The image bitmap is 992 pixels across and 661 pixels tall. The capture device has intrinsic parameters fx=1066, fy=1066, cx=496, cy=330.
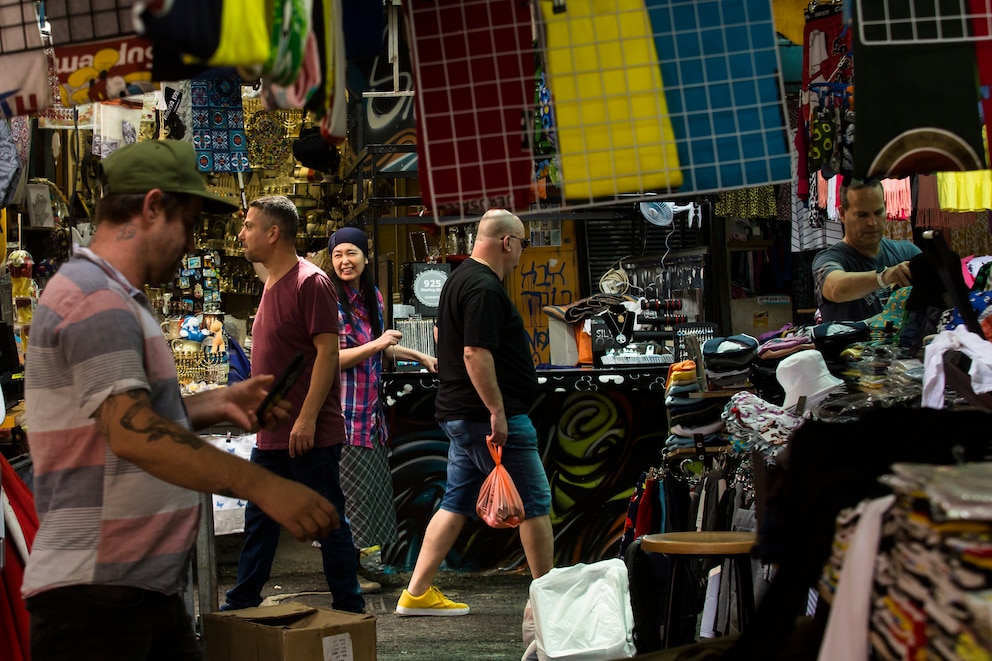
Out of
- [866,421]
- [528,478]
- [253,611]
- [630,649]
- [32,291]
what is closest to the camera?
[866,421]

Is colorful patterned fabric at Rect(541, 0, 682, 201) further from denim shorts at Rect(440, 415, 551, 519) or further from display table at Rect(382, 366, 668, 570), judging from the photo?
display table at Rect(382, 366, 668, 570)

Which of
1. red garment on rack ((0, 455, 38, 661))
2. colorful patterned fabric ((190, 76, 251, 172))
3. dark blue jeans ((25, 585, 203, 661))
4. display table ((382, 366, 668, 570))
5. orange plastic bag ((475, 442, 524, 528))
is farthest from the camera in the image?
colorful patterned fabric ((190, 76, 251, 172))

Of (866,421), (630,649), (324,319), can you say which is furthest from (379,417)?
(866,421)

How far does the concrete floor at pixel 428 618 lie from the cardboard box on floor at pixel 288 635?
1363 mm

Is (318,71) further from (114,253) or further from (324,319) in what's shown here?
(324,319)

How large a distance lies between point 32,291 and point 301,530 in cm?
563

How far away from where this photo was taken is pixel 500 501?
4844mm

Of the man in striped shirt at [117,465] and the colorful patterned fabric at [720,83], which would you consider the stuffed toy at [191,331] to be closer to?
the man in striped shirt at [117,465]

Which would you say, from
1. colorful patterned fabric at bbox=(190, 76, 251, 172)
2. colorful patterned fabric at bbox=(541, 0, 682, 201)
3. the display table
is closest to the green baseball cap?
colorful patterned fabric at bbox=(541, 0, 682, 201)

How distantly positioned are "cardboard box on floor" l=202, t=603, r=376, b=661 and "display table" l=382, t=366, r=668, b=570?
306 cm

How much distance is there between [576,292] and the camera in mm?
8719

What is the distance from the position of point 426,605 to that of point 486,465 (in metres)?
0.91

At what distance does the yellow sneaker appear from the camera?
5438mm

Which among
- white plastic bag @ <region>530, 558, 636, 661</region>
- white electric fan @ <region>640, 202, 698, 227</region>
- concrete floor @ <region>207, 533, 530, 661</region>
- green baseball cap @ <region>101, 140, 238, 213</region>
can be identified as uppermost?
white electric fan @ <region>640, 202, 698, 227</region>
